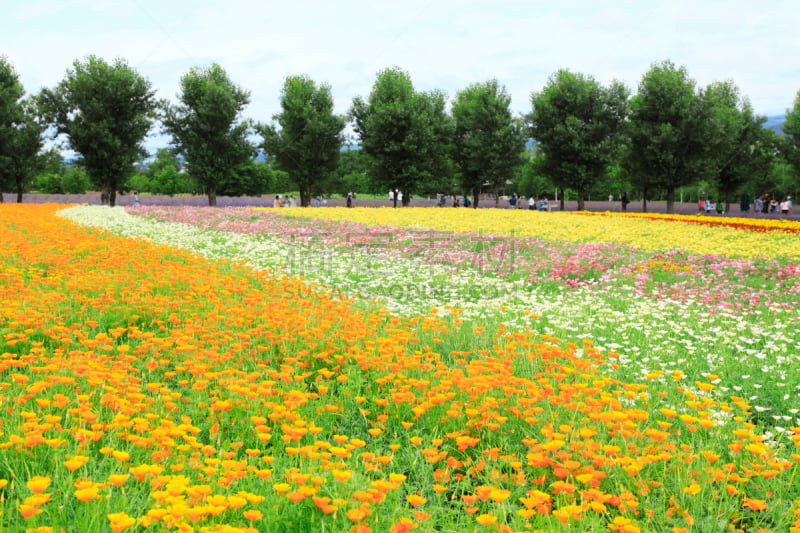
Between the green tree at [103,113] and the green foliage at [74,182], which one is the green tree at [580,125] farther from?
the green foliage at [74,182]

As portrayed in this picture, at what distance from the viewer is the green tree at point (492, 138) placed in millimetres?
47969

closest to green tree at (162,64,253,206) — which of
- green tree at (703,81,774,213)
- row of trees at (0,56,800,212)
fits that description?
row of trees at (0,56,800,212)

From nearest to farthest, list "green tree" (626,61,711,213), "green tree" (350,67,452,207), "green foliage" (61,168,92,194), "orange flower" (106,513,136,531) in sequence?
"orange flower" (106,513,136,531) < "green tree" (626,61,711,213) < "green tree" (350,67,452,207) < "green foliage" (61,168,92,194)

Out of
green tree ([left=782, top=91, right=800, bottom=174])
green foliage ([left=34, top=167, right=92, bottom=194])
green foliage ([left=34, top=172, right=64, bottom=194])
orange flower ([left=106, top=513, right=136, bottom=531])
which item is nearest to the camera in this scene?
orange flower ([left=106, top=513, right=136, bottom=531])

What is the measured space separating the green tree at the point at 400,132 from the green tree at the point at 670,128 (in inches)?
666

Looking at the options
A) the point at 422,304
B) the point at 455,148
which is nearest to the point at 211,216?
the point at 422,304

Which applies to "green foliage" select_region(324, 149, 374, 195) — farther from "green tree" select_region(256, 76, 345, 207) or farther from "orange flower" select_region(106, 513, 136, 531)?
"orange flower" select_region(106, 513, 136, 531)

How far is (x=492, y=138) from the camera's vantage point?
159 ft

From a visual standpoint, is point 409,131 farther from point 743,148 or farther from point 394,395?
point 394,395

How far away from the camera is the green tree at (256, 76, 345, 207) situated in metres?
47.7

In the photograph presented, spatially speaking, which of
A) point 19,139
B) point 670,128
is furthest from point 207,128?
point 670,128

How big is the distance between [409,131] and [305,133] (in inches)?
398

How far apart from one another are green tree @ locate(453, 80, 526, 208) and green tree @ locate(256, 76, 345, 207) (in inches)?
484

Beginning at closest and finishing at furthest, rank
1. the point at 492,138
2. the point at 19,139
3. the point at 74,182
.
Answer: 1. the point at 19,139
2. the point at 492,138
3. the point at 74,182
